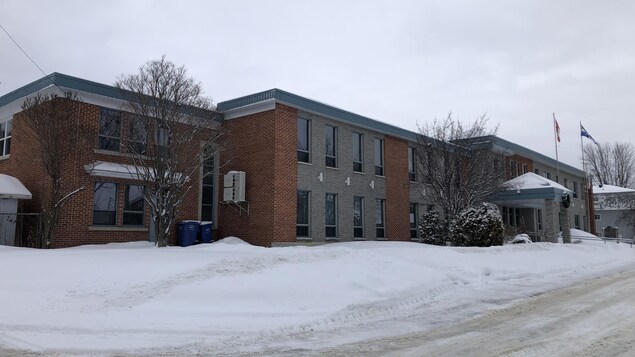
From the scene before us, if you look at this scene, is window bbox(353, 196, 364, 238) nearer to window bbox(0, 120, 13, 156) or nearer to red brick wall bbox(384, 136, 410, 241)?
red brick wall bbox(384, 136, 410, 241)

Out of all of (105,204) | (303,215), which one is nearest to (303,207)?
(303,215)

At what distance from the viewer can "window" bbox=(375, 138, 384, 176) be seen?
83.8 feet

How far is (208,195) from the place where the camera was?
21.9 metres

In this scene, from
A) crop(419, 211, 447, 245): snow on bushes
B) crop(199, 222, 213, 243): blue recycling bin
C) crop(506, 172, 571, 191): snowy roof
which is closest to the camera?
crop(199, 222, 213, 243): blue recycling bin

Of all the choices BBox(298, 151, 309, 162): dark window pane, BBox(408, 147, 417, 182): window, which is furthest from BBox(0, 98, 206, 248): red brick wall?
BBox(408, 147, 417, 182): window

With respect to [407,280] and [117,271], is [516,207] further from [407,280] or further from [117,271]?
[117,271]

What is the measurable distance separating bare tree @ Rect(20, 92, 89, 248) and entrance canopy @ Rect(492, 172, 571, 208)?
2259 centimetres

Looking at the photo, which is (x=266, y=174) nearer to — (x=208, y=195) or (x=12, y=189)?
(x=208, y=195)

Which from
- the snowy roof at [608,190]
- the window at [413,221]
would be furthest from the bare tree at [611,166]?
the window at [413,221]

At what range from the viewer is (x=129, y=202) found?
734 inches

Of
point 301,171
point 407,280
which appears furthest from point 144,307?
point 301,171

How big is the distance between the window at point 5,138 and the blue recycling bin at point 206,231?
8.14 metres

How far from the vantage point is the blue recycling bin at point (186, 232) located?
19186 millimetres

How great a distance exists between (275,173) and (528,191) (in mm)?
18117
